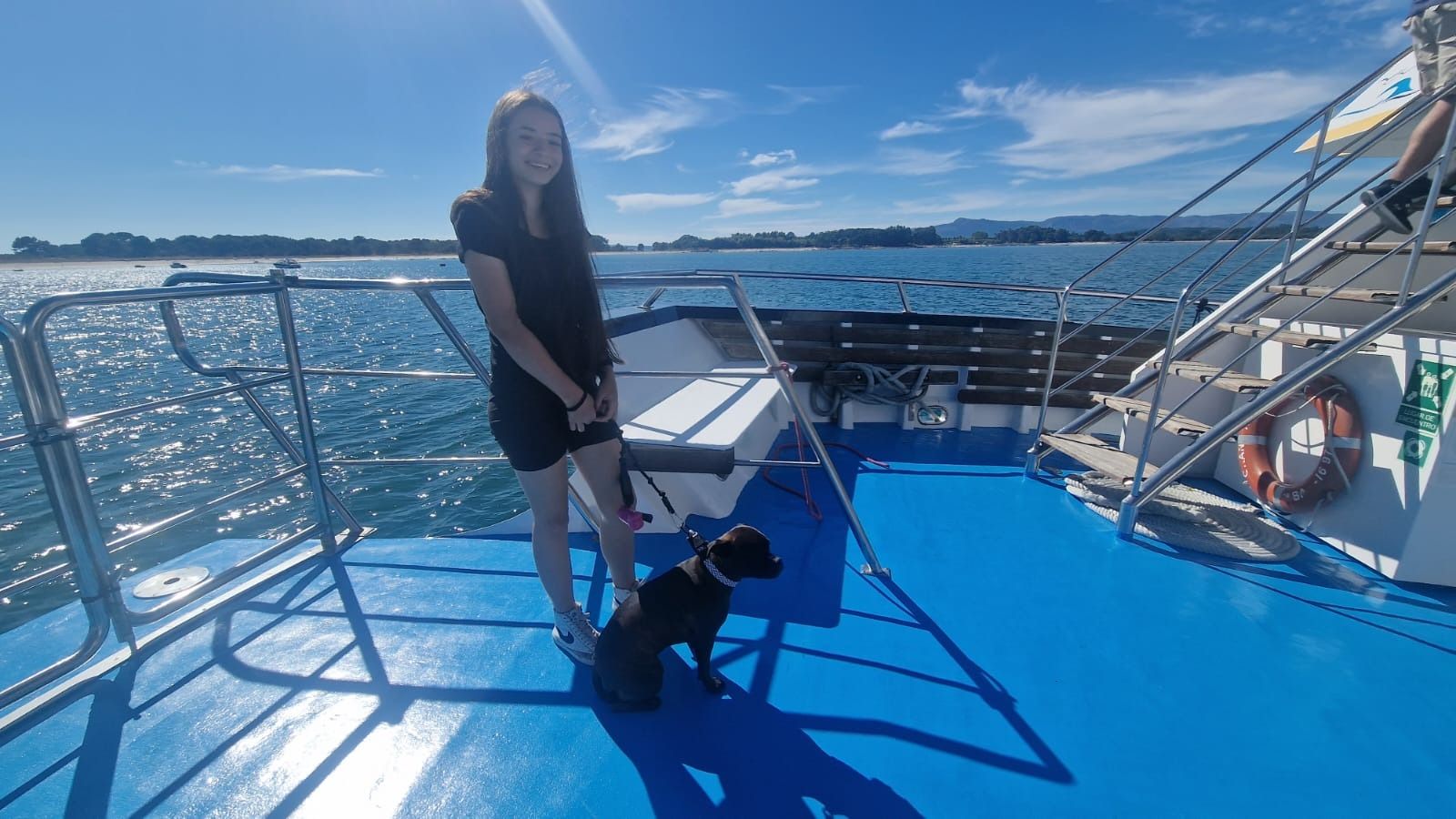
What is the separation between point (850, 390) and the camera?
14.8ft

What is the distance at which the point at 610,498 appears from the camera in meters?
1.86

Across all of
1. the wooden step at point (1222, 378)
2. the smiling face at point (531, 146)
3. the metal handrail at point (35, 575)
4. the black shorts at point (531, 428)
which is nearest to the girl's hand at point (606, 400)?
the black shorts at point (531, 428)

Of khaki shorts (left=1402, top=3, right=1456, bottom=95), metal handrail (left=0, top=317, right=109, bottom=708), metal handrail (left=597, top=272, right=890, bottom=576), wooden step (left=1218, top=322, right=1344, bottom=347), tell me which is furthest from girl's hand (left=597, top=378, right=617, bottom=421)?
khaki shorts (left=1402, top=3, right=1456, bottom=95)

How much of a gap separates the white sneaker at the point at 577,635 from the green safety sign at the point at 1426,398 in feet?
10.8

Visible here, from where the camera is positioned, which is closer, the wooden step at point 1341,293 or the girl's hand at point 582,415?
the girl's hand at point 582,415

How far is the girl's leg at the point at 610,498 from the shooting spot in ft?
5.93

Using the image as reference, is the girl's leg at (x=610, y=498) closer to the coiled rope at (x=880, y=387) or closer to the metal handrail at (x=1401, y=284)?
the metal handrail at (x=1401, y=284)

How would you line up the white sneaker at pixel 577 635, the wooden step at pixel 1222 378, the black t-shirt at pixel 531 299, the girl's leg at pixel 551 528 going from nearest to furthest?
the black t-shirt at pixel 531 299 → the girl's leg at pixel 551 528 → the white sneaker at pixel 577 635 → the wooden step at pixel 1222 378

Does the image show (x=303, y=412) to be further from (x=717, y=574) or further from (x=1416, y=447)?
(x=1416, y=447)

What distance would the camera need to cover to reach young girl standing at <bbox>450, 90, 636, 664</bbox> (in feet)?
4.84

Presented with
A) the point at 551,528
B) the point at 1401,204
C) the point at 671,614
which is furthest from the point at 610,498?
the point at 1401,204

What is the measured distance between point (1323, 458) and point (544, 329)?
3.45 m

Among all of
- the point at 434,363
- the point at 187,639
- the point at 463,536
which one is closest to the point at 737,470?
the point at 463,536

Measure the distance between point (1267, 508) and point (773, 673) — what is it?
9.81 ft
